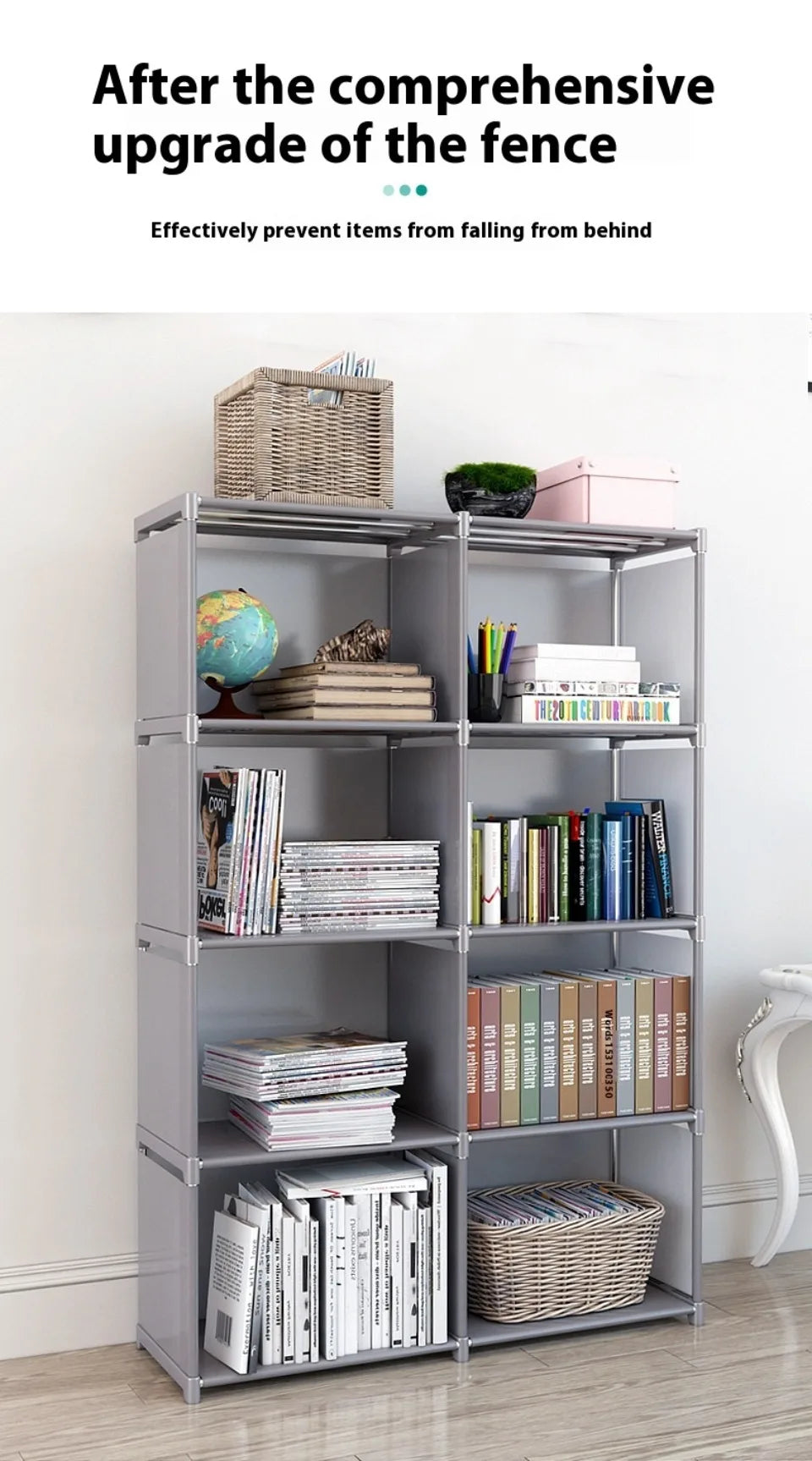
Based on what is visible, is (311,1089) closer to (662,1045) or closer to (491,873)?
(491,873)

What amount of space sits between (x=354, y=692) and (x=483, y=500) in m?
0.49

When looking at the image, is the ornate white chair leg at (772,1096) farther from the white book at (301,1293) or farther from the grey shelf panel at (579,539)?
the white book at (301,1293)

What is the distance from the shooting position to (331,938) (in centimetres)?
286

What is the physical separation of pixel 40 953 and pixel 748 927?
169 centimetres

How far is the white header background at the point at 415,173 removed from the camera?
3.14 metres

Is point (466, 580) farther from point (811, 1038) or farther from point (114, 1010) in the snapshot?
point (811, 1038)

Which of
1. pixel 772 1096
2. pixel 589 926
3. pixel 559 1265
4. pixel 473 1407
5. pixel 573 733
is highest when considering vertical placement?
pixel 573 733

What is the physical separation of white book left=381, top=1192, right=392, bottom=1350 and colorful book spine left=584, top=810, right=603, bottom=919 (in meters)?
Answer: 0.72

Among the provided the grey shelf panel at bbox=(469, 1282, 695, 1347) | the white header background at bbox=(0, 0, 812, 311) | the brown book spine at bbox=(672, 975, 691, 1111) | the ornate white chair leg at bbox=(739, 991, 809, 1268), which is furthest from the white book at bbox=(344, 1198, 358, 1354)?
the white header background at bbox=(0, 0, 812, 311)

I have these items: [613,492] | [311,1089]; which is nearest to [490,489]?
[613,492]

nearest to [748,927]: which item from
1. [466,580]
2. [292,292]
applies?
[466,580]

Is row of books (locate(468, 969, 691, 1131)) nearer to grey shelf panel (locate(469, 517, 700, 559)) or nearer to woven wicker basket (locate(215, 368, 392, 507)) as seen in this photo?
grey shelf panel (locate(469, 517, 700, 559))

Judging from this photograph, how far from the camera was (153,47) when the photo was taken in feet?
10.4

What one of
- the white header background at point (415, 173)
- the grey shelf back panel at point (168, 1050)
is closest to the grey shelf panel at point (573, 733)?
the grey shelf back panel at point (168, 1050)
